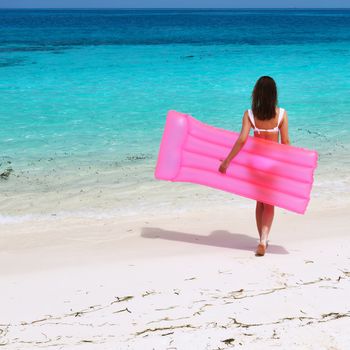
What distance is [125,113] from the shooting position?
9.62 metres

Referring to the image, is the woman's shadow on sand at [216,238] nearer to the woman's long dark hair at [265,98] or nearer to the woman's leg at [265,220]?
the woman's leg at [265,220]

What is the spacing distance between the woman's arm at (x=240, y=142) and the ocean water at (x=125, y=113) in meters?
1.62

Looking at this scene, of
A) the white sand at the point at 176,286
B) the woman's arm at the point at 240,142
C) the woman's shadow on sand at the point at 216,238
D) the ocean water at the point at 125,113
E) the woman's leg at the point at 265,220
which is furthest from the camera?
the ocean water at the point at 125,113

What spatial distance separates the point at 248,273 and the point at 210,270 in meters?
0.22

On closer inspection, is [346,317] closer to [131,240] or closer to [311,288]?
[311,288]

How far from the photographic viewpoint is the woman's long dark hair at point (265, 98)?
128 inches

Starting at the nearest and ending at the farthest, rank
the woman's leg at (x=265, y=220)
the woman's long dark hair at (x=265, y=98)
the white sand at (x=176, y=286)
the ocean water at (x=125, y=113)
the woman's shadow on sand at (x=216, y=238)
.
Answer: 1. the white sand at (x=176, y=286)
2. the woman's long dark hair at (x=265, y=98)
3. the woman's leg at (x=265, y=220)
4. the woman's shadow on sand at (x=216, y=238)
5. the ocean water at (x=125, y=113)

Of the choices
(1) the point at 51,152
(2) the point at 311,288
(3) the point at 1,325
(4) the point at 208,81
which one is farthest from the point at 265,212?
(4) the point at 208,81

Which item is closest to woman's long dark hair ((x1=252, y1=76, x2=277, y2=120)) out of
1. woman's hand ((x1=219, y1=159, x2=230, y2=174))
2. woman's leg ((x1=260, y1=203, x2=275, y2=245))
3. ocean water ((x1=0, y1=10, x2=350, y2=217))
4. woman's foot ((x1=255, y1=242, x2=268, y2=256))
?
woman's hand ((x1=219, y1=159, x2=230, y2=174))

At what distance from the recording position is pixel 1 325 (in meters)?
2.62

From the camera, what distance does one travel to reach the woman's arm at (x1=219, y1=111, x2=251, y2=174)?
339 cm

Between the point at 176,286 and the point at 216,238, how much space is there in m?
1.11

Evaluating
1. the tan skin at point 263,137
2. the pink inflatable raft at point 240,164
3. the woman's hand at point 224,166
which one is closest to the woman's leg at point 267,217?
the tan skin at point 263,137

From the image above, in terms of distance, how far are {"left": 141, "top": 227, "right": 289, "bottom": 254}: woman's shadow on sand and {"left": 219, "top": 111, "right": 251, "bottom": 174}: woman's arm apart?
0.62 m
